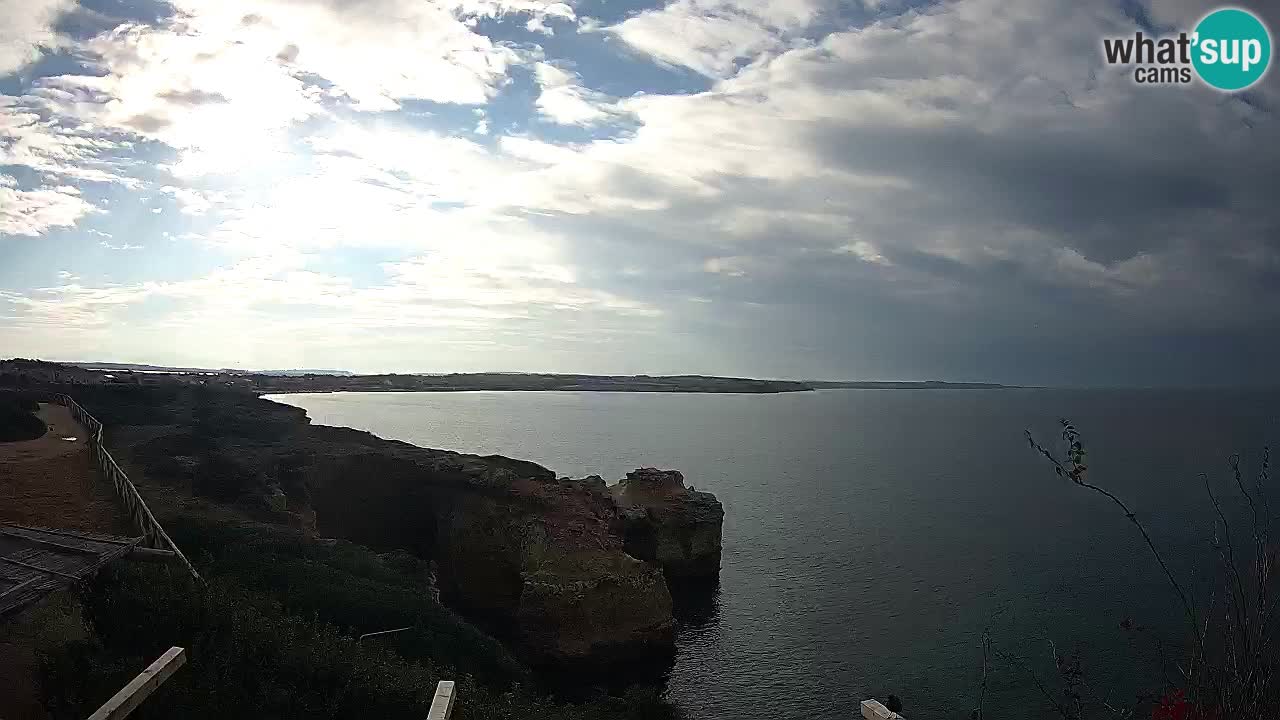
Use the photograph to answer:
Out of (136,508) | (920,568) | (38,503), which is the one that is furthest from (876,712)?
(920,568)

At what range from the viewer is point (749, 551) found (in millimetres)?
47719

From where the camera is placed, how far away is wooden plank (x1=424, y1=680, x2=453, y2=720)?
25.2ft

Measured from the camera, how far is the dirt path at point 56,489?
812 inches

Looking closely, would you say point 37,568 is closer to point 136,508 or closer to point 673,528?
point 136,508

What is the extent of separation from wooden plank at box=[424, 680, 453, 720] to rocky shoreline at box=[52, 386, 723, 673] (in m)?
22.0

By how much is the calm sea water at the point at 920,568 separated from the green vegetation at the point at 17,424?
106 ft

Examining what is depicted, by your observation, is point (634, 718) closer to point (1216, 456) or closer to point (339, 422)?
point (1216, 456)

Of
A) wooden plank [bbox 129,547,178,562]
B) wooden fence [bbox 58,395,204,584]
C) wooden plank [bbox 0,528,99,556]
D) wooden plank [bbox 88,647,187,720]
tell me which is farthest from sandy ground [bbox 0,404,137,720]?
wooden plank [bbox 88,647,187,720]

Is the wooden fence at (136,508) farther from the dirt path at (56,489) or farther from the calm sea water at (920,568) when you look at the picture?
the calm sea water at (920,568)

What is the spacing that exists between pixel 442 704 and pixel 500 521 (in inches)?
1098

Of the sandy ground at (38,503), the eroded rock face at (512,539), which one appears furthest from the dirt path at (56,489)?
the eroded rock face at (512,539)

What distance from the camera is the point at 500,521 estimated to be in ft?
116

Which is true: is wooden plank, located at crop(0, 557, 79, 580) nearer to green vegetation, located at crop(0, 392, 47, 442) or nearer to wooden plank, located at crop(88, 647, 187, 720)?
wooden plank, located at crop(88, 647, 187, 720)

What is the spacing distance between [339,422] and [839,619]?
11857cm
